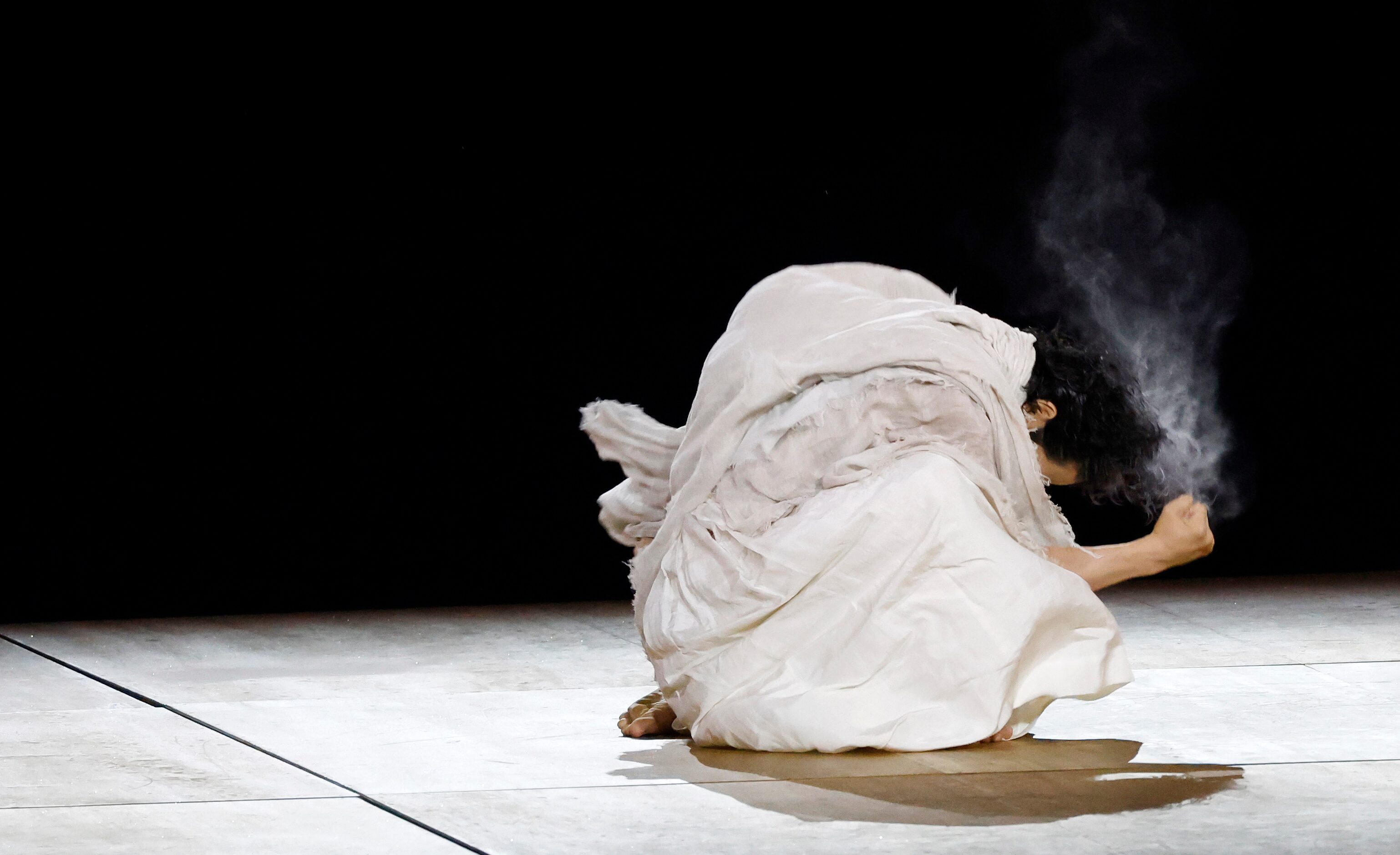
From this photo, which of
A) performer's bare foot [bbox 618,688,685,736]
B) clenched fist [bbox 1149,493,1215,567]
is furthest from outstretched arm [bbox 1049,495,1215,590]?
performer's bare foot [bbox 618,688,685,736]

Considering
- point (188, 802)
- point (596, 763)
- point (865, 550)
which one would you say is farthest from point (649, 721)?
point (188, 802)

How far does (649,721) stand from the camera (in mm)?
3102

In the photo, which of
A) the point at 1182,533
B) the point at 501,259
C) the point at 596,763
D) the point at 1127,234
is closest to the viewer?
the point at 596,763

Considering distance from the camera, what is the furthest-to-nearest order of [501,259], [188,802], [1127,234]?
[1127,234]
[501,259]
[188,802]

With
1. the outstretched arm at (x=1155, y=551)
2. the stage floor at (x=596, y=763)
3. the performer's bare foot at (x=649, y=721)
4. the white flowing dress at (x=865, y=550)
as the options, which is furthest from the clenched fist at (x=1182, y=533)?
the performer's bare foot at (x=649, y=721)

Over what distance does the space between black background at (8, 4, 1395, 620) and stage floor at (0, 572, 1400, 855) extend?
27.1 inches

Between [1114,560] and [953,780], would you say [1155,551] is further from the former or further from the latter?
[953,780]

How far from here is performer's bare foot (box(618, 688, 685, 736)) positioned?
309 cm

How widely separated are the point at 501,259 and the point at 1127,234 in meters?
1.78

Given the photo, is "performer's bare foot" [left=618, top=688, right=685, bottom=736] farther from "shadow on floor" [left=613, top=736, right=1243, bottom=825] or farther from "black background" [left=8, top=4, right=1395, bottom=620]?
"black background" [left=8, top=4, right=1395, bottom=620]

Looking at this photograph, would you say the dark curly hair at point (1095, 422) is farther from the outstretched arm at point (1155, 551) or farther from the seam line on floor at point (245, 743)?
the seam line on floor at point (245, 743)

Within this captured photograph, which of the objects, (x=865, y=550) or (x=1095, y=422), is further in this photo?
(x=1095, y=422)

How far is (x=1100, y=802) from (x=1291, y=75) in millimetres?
3461

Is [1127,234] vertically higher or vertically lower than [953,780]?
higher
